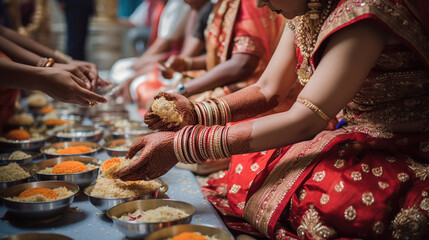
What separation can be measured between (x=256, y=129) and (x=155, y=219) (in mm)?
437

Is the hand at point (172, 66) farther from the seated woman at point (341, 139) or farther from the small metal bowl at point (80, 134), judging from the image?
the seated woman at point (341, 139)

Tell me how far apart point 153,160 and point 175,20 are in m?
3.24

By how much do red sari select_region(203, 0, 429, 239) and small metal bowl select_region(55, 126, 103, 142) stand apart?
1.31 meters

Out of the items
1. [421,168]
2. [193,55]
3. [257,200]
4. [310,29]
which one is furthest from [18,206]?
[193,55]

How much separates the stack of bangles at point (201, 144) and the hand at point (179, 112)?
233mm

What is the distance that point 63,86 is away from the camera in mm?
1728

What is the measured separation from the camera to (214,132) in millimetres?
1345

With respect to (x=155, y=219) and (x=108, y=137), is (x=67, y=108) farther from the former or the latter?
(x=155, y=219)

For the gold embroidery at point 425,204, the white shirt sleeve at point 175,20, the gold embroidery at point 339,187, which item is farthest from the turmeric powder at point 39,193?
the white shirt sleeve at point 175,20

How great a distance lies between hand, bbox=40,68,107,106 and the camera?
67.3 inches

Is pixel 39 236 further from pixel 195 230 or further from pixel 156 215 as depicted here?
pixel 195 230

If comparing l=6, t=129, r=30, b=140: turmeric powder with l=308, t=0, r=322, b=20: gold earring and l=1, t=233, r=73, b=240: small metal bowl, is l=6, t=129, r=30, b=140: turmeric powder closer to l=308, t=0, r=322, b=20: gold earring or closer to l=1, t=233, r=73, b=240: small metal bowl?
l=1, t=233, r=73, b=240: small metal bowl

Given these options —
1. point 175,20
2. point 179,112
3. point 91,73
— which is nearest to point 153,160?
point 179,112

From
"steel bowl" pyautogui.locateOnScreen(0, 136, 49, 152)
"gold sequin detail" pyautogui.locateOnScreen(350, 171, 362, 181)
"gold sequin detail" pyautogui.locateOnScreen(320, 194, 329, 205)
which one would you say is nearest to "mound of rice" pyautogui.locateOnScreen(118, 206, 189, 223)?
"gold sequin detail" pyautogui.locateOnScreen(320, 194, 329, 205)
